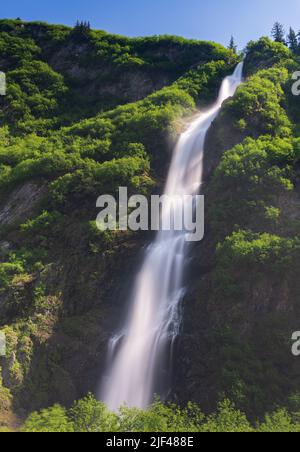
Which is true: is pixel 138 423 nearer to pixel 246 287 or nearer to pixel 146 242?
pixel 246 287

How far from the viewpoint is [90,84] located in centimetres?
5206

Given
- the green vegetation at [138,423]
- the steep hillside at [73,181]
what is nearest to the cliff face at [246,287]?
the green vegetation at [138,423]

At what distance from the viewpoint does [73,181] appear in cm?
2922

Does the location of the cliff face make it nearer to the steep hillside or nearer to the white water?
the white water

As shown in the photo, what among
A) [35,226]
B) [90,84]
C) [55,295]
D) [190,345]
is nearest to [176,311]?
[190,345]

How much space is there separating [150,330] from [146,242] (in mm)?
6335

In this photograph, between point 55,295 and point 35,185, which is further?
point 35,185

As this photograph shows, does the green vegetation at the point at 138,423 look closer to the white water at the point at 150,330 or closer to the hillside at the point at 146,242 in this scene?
the hillside at the point at 146,242

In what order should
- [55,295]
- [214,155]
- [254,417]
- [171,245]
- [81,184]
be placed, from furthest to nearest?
1. [214,155]
2. [81,184]
3. [171,245]
4. [55,295]
5. [254,417]

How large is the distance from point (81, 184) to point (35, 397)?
46.4ft

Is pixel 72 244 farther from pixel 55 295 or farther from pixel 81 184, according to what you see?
pixel 81 184

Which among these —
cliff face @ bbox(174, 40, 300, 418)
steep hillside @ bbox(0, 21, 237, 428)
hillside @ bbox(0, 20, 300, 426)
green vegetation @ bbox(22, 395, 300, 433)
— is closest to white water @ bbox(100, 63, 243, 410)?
hillside @ bbox(0, 20, 300, 426)

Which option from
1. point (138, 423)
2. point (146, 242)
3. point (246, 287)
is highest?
point (146, 242)

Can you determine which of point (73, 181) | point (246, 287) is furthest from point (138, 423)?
point (73, 181)
